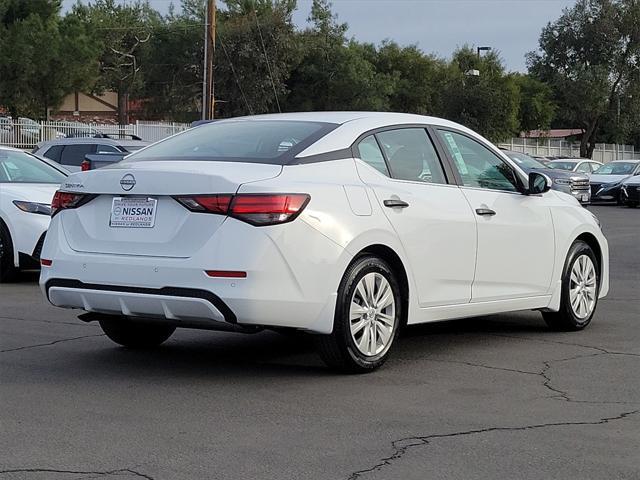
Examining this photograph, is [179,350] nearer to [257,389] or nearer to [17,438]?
[257,389]

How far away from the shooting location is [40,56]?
42438mm

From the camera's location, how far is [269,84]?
184 ft

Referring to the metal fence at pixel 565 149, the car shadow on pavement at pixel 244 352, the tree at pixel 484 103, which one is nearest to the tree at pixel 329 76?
the tree at pixel 484 103

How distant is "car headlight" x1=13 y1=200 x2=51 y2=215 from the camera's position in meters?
11.5

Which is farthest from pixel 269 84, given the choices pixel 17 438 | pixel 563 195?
pixel 17 438

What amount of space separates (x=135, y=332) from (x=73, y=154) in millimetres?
19039

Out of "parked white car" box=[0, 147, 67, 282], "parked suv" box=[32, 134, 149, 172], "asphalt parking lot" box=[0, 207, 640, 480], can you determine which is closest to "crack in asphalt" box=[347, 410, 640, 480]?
"asphalt parking lot" box=[0, 207, 640, 480]

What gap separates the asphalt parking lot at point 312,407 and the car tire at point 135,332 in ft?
0.36

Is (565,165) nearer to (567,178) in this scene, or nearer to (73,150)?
(567,178)

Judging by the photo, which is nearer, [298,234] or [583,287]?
[298,234]

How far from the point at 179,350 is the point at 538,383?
8.17 ft

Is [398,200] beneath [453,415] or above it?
above

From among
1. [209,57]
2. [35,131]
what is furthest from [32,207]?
[209,57]

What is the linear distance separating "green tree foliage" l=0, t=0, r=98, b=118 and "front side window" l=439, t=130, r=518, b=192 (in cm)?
3629
